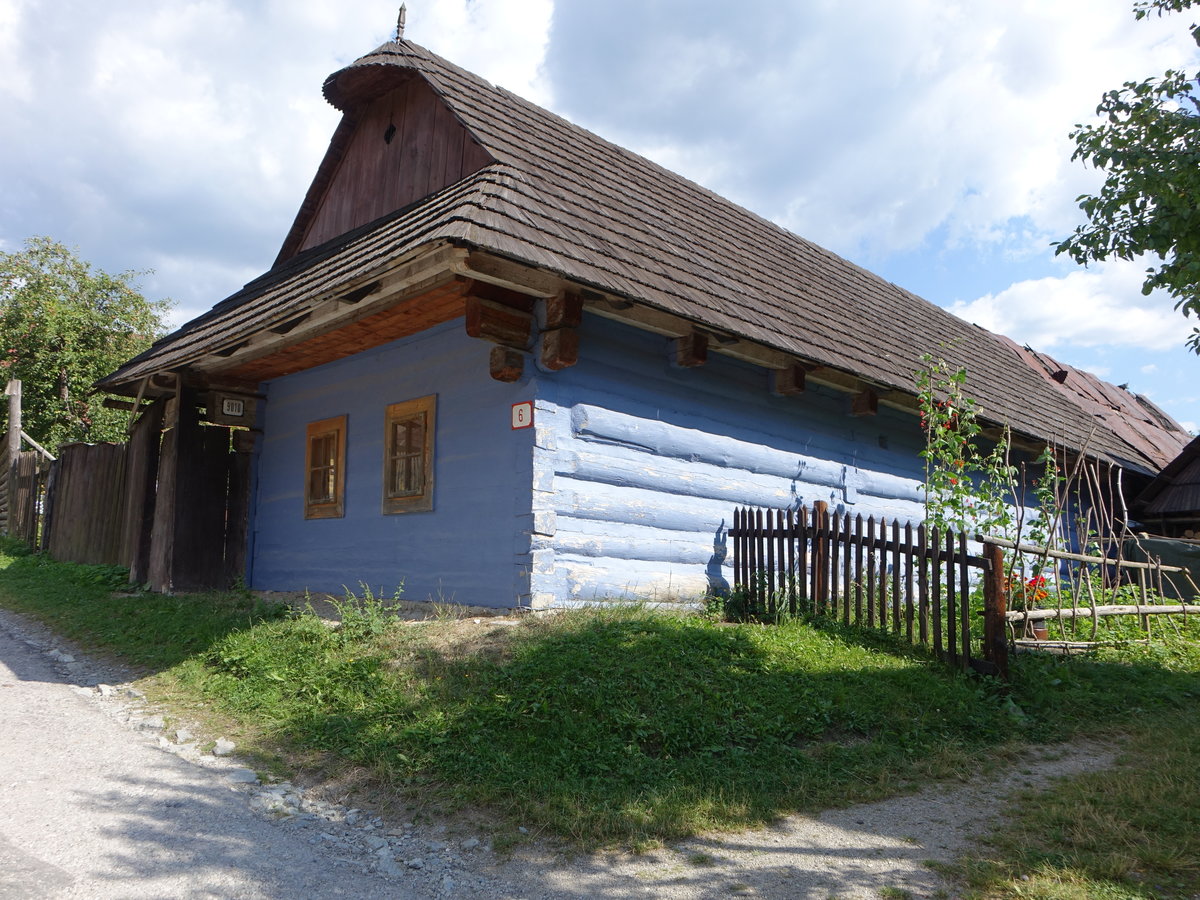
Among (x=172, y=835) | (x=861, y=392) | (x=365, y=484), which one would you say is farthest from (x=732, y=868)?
(x=861, y=392)

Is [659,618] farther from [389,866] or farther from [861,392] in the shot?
[861,392]

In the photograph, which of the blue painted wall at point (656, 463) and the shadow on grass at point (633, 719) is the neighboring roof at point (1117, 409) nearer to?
the blue painted wall at point (656, 463)

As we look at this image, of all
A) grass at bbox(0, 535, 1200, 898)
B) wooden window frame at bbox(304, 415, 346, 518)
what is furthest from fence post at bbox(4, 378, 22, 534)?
grass at bbox(0, 535, 1200, 898)

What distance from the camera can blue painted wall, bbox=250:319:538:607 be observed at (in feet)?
21.9

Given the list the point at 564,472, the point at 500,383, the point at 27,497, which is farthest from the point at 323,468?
the point at 27,497

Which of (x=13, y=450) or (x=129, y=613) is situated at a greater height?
(x=13, y=450)

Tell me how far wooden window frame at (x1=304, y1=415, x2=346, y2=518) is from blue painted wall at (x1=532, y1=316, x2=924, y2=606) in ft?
9.68

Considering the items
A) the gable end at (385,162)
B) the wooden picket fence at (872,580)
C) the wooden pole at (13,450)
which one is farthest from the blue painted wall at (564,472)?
the wooden pole at (13,450)

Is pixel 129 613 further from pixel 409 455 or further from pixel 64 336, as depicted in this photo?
pixel 64 336

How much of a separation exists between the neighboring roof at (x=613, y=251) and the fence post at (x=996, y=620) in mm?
2577

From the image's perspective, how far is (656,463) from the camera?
7.38 m

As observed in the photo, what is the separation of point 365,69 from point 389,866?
27.5ft

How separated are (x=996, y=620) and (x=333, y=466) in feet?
20.7

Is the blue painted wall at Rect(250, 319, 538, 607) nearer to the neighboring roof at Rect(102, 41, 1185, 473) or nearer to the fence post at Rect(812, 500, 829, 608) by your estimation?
the neighboring roof at Rect(102, 41, 1185, 473)
